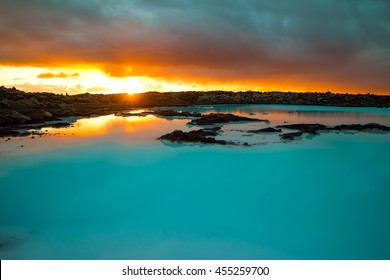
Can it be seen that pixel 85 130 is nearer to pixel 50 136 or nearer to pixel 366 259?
pixel 50 136

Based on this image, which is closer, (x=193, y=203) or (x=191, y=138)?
(x=193, y=203)

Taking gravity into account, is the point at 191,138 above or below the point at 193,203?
above

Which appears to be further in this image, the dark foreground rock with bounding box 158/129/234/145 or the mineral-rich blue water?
the dark foreground rock with bounding box 158/129/234/145

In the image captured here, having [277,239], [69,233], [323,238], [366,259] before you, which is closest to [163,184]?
[69,233]

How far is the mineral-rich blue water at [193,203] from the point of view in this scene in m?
6.88

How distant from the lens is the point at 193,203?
9.52 meters

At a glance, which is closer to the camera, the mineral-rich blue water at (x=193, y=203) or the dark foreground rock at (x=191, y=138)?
the mineral-rich blue water at (x=193, y=203)

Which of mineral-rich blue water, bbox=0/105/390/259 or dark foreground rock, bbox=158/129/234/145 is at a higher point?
dark foreground rock, bbox=158/129/234/145

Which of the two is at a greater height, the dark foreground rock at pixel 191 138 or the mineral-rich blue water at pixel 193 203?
the dark foreground rock at pixel 191 138

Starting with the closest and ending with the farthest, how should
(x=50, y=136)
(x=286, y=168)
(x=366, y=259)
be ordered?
(x=366, y=259), (x=286, y=168), (x=50, y=136)

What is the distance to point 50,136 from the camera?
21.1 m

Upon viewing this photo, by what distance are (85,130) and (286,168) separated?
17.9 m

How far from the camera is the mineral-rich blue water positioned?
6879 mm
